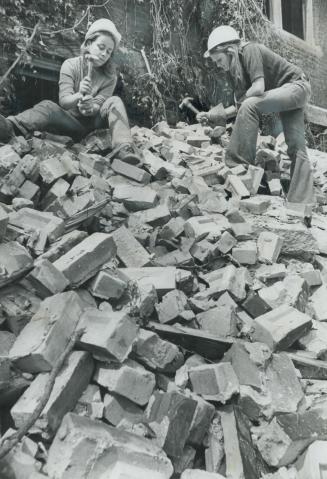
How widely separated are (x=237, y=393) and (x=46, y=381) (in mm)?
995

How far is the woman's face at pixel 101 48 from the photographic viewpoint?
5.14 m

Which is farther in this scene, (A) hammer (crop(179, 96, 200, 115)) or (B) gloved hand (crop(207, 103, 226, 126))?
(A) hammer (crop(179, 96, 200, 115))

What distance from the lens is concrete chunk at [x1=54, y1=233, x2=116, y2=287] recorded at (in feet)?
8.95

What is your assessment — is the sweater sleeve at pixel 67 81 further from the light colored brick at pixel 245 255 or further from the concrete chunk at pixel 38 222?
the light colored brick at pixel 245 255

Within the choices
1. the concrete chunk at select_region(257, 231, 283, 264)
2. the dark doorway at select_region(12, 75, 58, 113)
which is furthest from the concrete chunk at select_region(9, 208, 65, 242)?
the dark doorway at select_region(12, 75, 58, 113)

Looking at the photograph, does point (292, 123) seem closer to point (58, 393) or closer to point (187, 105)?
point (187, 105)

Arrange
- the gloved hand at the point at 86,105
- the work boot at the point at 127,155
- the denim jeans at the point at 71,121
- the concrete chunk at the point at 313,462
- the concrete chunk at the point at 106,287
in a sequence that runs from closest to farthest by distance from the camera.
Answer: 1. the concrete chunk at the point at 313,462
2. the concrete chunk at the point at 106,287
3. the work boot at the point at 127,155
4. the denim jeans at the point at 71,121
5. the gloved hand at the point at 86,105

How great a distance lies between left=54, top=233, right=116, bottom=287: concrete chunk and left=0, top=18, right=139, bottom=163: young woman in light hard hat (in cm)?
200

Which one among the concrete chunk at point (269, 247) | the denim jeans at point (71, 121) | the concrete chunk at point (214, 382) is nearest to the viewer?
the concrete chunk at point (214, 382)

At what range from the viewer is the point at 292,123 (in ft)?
18.8

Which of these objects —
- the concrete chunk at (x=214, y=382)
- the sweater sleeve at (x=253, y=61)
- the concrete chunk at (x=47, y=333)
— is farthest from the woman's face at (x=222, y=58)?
the concrete chunk at (x=214, y=382)

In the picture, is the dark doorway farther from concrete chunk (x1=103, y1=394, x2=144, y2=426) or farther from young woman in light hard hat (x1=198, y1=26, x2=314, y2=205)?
concrete chunk (x1=103, y1=394, x2=144, y2=426)

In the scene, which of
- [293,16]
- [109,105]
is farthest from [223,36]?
[293,16]

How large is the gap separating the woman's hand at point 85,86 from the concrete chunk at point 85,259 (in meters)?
2.67
